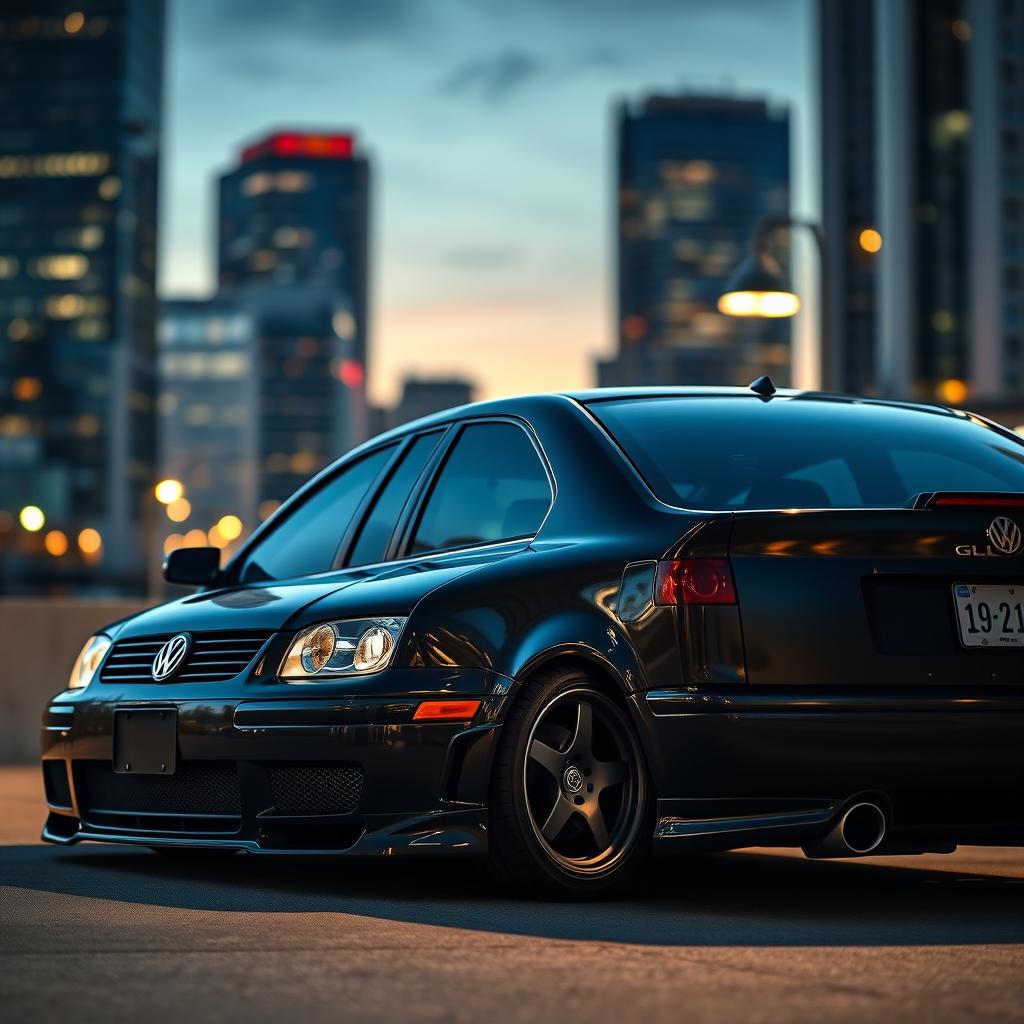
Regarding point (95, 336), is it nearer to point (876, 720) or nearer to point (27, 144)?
point (27, 144)

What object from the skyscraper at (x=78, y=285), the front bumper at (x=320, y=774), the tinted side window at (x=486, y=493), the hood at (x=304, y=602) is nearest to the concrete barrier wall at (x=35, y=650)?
the hood at (x=304, y=602)

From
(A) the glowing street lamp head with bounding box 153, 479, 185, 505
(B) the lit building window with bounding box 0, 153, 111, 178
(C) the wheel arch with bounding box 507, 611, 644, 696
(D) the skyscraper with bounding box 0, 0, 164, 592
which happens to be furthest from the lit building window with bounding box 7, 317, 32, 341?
(C) the wheel arch with bounding box 507, 611, 644, 696

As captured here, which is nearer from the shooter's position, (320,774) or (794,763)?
(794,763)

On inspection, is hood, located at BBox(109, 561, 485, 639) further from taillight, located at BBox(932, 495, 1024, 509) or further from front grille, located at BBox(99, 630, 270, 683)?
taillight, located at BBox(932, 495, 1024, 509)

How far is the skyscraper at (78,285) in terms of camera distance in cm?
15975

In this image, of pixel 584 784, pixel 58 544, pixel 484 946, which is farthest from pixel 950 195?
pixel 484 946

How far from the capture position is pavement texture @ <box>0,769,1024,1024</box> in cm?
386

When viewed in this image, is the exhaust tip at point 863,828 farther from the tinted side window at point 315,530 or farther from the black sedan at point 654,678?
the tinted side window at point 315,530

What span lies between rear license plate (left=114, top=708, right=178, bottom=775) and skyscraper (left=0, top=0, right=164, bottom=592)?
6035 inches

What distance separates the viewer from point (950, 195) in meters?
99.9

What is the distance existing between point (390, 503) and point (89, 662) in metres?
1.18

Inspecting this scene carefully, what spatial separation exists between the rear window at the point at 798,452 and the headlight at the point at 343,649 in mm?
859

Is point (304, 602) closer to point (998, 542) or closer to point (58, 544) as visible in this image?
point (998, 542)

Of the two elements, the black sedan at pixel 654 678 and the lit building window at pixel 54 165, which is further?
the lit building window at pixel 54 165
